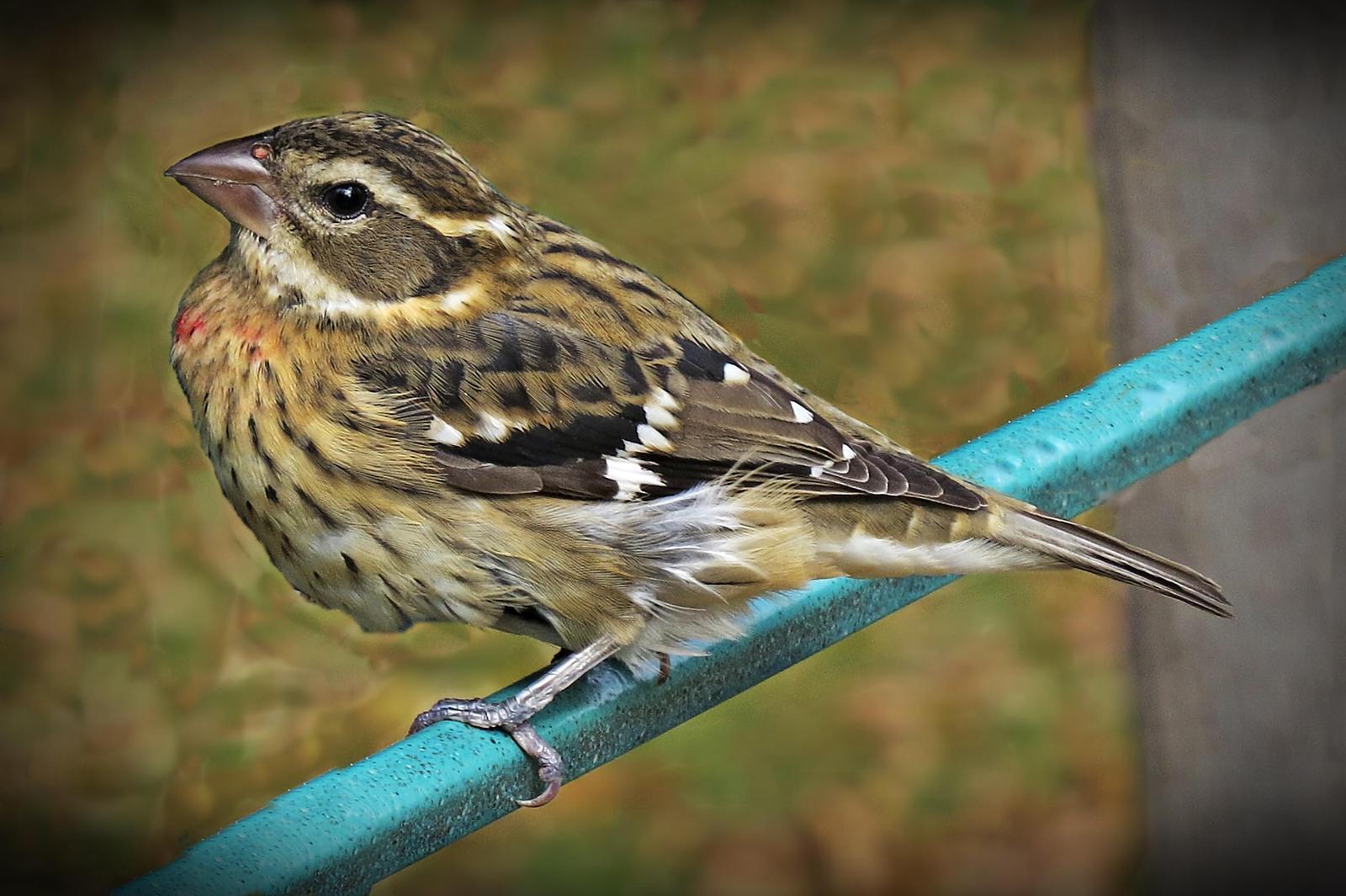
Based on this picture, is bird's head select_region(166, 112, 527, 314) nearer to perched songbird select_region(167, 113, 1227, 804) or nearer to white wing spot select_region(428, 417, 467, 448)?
perched songbird select_region(167, 113, 1227, 804)

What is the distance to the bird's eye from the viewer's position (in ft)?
10.6

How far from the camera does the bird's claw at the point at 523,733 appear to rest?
9.52ft

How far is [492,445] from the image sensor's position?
3.17m

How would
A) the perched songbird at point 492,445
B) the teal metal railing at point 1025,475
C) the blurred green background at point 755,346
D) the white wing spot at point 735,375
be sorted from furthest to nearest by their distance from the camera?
the blurred green background at point 755,346
the white wing spot at point 735,375
the perched songbird at point 492,445
the teal metal railing at point 1025,475

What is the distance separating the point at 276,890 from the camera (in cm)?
233

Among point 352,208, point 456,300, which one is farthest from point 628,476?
point 352,208

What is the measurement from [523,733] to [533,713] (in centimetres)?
7

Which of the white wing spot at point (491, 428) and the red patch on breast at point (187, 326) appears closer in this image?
the white wing spot at point (491, 428)

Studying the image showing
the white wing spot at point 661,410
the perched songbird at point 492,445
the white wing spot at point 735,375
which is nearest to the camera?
the perched songbird at point 492,445

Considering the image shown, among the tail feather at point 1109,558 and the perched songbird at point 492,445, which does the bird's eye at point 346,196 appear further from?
the tail feather at point 1109,558

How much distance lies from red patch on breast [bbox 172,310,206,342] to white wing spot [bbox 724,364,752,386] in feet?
3.05

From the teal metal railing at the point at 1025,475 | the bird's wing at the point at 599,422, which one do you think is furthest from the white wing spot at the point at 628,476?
the teal metal railing at the point at 1025,475

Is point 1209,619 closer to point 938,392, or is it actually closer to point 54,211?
point 938,392

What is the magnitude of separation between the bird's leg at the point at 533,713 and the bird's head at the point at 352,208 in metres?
0.70
